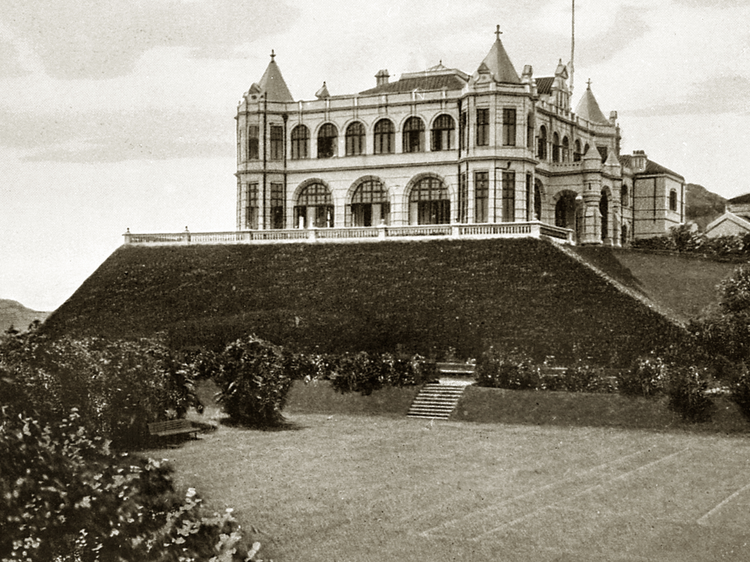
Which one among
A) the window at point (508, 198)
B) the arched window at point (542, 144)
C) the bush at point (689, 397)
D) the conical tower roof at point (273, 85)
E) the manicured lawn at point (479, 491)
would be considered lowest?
the manicured lawn at point (479, 491)

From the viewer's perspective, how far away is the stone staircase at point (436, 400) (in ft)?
116

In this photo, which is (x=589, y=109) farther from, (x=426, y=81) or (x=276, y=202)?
(x=276, y=202)

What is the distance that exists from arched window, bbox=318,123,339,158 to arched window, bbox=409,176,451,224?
21.2ft

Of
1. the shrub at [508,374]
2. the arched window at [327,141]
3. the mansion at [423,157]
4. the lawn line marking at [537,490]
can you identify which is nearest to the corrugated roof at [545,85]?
the mansion at [423,157]

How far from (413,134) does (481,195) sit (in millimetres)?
7086

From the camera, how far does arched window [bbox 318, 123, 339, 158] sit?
194ft

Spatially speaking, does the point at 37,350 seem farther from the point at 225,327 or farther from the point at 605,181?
the point at 605,181

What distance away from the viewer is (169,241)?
55781mm

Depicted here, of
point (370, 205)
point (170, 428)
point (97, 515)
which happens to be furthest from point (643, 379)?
point (370, 205)

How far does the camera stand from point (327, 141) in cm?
5941

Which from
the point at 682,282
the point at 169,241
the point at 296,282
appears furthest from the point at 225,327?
the point at 682,282

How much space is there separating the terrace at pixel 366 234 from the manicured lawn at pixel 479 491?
1819 centimetres

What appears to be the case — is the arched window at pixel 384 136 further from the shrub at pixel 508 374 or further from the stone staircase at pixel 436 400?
the stone staircase at pixel 436 400

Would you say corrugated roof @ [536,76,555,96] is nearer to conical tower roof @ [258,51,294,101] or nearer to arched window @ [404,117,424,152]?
arched window @ [404,117,424,152]
